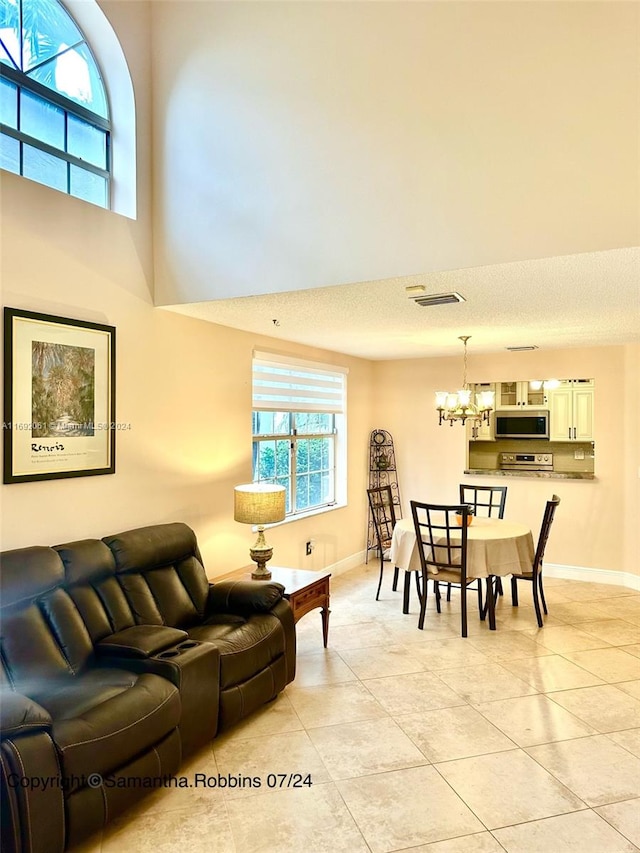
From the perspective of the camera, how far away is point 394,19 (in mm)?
2895

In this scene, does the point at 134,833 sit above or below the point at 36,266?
below

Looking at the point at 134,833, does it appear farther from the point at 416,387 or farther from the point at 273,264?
the point at 416,387

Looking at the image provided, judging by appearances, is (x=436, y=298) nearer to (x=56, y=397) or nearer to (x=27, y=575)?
(x=56, y=397)

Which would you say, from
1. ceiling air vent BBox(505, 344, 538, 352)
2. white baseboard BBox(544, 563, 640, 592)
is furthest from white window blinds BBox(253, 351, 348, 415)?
white baseboard BBox(544, 563, 640, 592)

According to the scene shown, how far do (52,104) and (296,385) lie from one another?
2.88 metres

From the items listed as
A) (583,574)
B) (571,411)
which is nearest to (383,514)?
(583,574)

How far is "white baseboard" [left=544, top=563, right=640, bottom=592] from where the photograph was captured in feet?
18.0

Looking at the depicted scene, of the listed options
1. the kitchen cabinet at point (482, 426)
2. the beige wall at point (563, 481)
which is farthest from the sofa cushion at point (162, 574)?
the kitchen cabinet at point (482, 426)

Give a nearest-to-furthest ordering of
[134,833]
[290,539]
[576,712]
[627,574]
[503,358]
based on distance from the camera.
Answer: [134,833] < [576,712] < [290,539] < [627,574] < [503,358]

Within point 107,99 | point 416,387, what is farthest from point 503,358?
point 107,99

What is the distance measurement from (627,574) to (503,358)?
2.55m

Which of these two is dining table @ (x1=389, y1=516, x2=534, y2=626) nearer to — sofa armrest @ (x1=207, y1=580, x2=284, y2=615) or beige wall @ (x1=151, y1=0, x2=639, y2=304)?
sofa armrest @ (x1=207, y1=580, x2=284, y2=615)

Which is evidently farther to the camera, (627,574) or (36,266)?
(627,574)

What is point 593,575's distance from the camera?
18.6 feet
